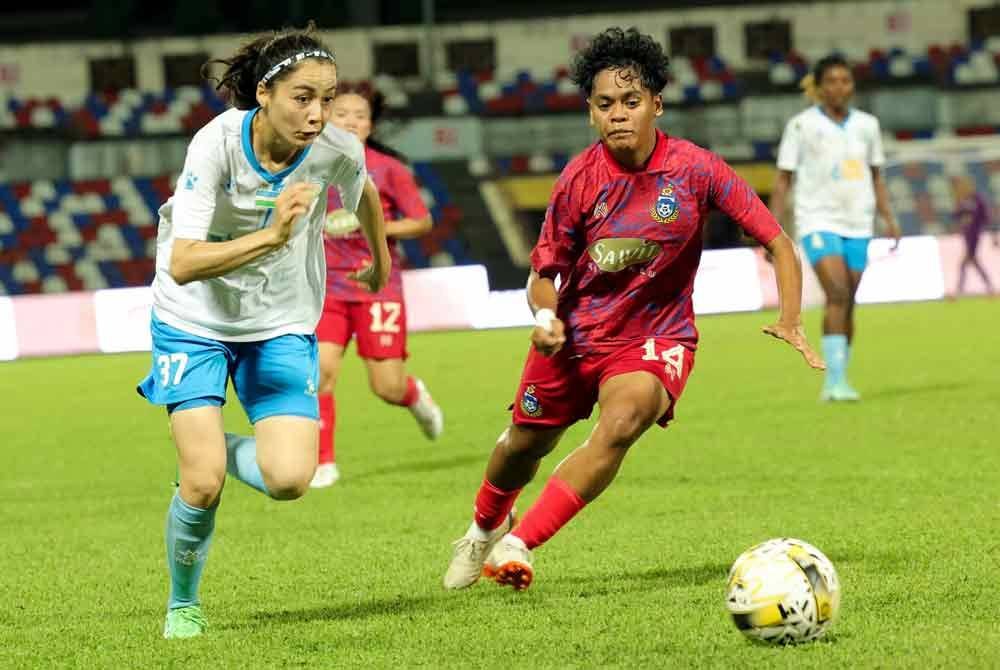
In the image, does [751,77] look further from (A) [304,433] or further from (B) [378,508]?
(A) [304,433]

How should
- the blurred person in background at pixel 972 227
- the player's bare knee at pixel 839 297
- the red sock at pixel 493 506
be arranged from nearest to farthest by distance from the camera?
the red sock at pixel 493 506, the player's bare knee at pixel 839 297, the blurred person in background at pixel 972 227

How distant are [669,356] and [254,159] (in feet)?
4.96

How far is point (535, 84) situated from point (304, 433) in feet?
108

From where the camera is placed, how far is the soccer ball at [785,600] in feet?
16.6

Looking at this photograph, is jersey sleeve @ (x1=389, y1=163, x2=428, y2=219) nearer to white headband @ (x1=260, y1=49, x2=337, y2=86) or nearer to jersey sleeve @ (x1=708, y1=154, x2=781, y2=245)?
jersey sleeve @ (x1=708, y1=154, x2=781, y2=245)

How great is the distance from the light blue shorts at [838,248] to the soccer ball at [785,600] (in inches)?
295

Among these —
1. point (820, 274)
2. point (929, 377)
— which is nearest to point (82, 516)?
point (820, 274)

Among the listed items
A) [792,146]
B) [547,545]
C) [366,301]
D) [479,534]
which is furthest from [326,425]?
[792,146]

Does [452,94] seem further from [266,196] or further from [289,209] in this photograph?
[289,209]

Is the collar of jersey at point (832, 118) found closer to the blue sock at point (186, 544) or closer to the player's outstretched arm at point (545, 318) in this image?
the player's outstretched arm at point (545, 318)

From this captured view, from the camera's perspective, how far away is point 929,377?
47.6 feet

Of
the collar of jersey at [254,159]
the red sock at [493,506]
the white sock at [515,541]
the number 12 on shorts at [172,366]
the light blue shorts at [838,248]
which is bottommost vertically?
the light blue shorts at [838,248]

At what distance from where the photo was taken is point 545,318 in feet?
18.6

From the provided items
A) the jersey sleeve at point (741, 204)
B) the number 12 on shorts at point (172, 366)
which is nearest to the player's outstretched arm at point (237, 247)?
the number 12 on shorts at point (172, 366)
